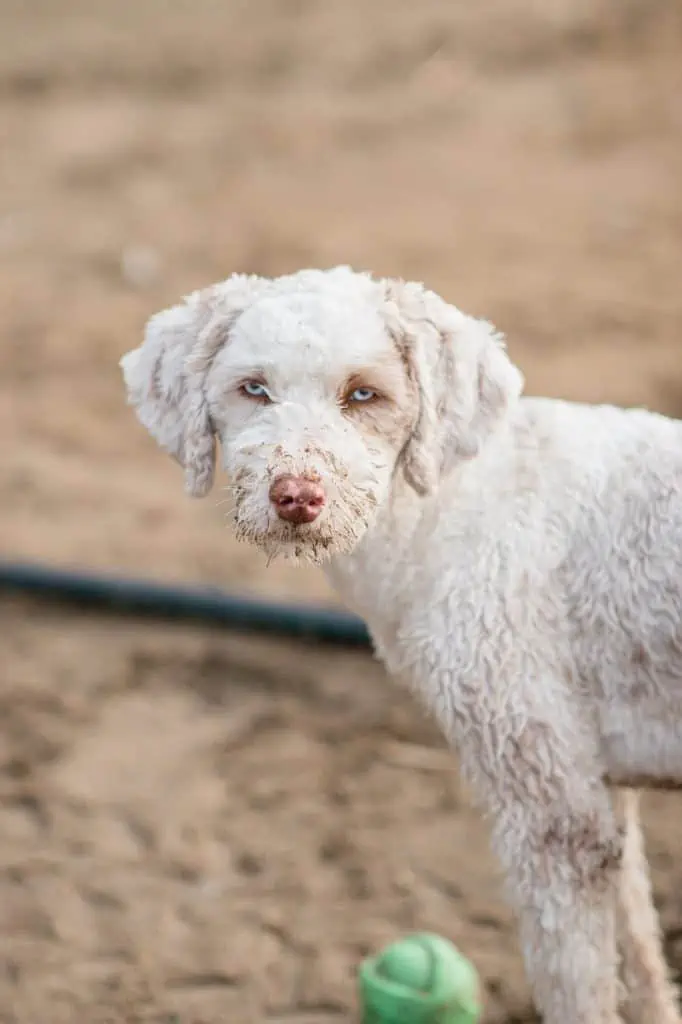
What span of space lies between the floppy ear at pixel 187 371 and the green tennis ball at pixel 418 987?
3.20ft

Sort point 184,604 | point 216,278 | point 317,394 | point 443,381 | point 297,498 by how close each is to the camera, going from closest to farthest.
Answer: point 297,498
point 317,394
point 443,381
point 184,604
point 216,278

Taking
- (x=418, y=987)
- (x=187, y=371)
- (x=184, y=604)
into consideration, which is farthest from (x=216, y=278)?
(x=418, y=987)

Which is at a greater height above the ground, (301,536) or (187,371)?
(187,371)

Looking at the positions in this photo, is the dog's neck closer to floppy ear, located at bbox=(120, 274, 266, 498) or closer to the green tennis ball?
floppy ear, located at bbox=(120, 274, 266, 498)

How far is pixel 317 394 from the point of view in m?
2.19

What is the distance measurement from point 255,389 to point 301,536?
A: 0.28m

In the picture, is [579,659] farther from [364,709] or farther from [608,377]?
[608,377]

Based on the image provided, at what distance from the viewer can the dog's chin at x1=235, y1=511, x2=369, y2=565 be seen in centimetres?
211

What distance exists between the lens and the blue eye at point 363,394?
7.31ft

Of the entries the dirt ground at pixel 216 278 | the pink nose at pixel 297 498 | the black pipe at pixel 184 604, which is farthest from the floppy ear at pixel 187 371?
the black pipe at pixel 184 604

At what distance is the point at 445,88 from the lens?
31.1 feet

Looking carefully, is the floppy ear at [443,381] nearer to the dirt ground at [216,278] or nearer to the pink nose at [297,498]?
the pink nose at [297,498]

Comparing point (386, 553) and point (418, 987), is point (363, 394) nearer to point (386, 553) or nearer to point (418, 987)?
point (386, 553)

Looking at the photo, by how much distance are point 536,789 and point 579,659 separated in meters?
0.24
